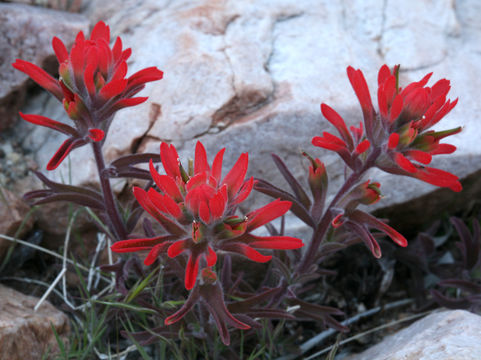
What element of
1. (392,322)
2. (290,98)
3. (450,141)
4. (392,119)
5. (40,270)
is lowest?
(392,322)

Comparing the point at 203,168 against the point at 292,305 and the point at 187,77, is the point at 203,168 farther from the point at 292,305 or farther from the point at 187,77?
the point at 187,77

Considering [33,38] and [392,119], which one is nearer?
[392,119]

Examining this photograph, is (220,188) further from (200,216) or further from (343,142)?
(343,142)

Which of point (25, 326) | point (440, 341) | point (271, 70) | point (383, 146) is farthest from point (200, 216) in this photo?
point (271, 70)

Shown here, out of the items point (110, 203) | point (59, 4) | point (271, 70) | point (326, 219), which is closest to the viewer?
point (326, 219)

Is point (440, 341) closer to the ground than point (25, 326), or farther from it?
closer to the ground

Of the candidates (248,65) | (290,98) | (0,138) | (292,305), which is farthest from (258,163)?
(0,138)
